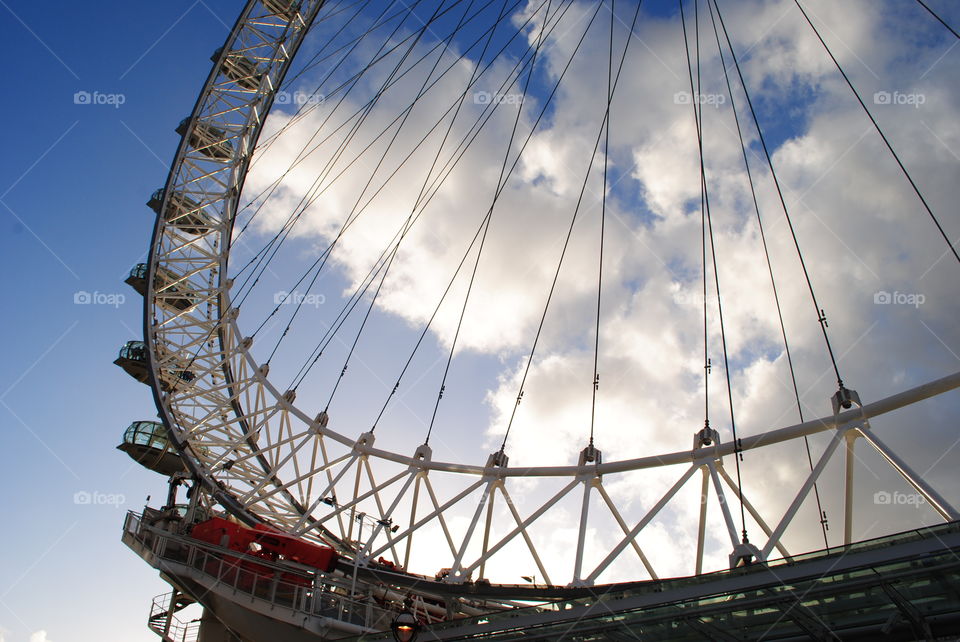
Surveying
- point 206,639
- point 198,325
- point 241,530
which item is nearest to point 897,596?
point 241,530

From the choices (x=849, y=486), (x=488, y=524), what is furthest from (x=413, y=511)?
(x=849, y=486)

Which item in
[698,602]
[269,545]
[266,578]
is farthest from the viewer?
[269,545]

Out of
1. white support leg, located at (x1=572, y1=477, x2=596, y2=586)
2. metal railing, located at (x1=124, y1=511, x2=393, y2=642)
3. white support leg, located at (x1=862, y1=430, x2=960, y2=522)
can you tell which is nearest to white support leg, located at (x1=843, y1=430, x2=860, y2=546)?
white support leg, located at (x1=862, y1=430, x2=960, y2=522)

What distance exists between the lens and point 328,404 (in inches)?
1510

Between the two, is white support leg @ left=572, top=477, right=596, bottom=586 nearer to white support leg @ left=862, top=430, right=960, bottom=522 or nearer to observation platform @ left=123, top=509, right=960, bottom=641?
observation platform @ left=123, top=509, right=960, bottom=641

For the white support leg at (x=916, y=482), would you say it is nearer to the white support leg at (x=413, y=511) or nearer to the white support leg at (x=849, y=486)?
the white support leg at (x=849, y=486)

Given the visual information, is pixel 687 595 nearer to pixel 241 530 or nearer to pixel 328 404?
pixel 241 530

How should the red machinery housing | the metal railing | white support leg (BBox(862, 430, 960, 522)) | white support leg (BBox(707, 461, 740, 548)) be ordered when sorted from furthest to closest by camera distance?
1. the red machinery housing
2. the metal railing
3. white support leg (BBox(707, 461, 740, 548))
4. white support leg (BBox(862, 430, 960, 522))

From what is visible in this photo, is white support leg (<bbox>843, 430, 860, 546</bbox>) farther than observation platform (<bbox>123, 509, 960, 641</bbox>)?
Yes

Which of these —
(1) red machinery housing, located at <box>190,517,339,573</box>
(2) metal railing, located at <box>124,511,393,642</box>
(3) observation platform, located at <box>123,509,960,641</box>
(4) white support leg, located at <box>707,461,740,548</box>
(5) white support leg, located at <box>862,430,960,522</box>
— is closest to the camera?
(3) observation platform, located at <box>123,509,960,641</box>

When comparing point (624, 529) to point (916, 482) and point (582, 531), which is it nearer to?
point (582, 531)

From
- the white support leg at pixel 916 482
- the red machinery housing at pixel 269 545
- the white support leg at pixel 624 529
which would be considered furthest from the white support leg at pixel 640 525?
the red machinery housing at pixel 269 545

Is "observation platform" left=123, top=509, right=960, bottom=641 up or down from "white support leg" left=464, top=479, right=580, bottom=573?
down

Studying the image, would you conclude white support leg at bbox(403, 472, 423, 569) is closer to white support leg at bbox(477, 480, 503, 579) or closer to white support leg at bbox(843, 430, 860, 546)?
white support leg at bbox(477, 480, 503, 579)
